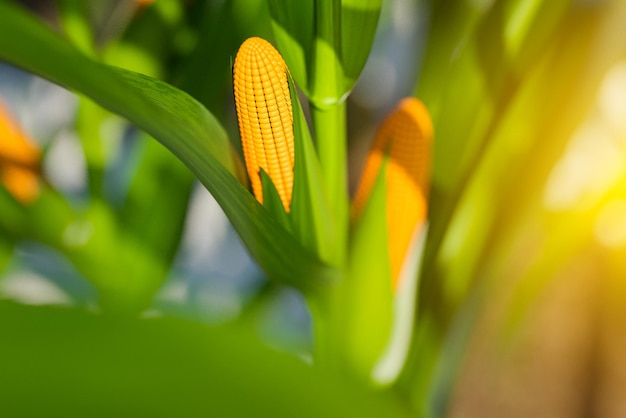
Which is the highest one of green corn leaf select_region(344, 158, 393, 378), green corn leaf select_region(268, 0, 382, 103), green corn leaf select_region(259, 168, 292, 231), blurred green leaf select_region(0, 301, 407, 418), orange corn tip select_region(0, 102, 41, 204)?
green corn leaf select_region(268, 0, 382, 103)

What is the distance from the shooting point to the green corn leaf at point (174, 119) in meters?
0.14

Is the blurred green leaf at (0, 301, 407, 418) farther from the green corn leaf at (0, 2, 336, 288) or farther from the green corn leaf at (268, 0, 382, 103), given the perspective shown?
the green corn leaf at (268, 0, 382, 103)

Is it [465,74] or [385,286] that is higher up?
[465,74]

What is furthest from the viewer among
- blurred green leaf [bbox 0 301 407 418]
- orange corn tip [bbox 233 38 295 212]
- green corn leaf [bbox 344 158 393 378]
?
green corn leaf [bbox 344 158 393 378]

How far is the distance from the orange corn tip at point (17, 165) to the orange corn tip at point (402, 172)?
0.23m

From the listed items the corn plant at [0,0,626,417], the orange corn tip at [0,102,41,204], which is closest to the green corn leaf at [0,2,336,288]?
the corn plant at [0,0,626,417]

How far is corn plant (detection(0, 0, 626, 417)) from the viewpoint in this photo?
0.18 m

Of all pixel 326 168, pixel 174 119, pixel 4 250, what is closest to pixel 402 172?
pixel 326 168

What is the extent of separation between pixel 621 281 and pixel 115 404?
50 centimetres

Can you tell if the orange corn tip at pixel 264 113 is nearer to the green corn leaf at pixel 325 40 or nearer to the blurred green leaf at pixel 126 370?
the green corn leaf at pixel 325 40

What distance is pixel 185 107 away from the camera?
0.70ft

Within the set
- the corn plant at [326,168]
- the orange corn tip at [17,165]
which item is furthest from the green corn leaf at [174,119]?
the orange corn tip at [17,165]

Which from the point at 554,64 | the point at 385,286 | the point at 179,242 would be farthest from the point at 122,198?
the point at 554,64

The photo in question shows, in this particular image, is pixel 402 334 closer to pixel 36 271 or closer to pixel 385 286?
pixel 385 286
